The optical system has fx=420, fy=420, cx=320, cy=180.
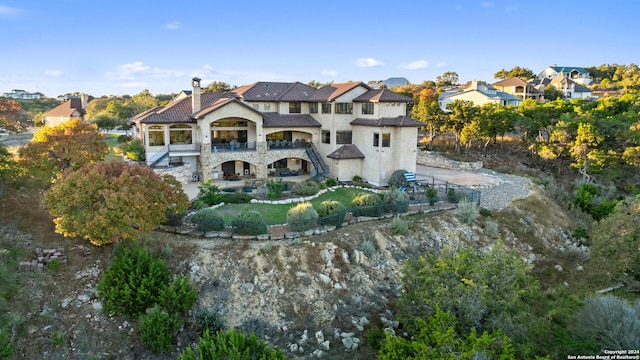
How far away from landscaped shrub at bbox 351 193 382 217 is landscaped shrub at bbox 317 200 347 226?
48.9 inches

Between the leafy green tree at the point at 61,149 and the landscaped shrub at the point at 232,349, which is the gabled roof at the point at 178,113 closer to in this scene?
the leafy green tree at the point at 61,149

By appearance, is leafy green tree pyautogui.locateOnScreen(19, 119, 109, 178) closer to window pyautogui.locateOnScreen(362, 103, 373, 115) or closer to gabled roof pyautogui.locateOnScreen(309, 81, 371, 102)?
gabled roof pyautogui.locateOnScreen(309, 81, 371, 102)

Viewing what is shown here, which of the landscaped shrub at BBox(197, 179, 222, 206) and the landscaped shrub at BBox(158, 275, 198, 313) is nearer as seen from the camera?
the landscaped shrub at BBox(158, 275, 198, 313)

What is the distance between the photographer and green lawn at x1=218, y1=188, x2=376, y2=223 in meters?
24.4

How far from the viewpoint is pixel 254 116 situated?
35156 mm

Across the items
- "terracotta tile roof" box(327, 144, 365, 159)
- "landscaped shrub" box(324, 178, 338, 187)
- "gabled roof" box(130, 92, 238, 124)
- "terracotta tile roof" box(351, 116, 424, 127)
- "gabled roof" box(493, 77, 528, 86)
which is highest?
"gabled roof" box(493, 77, 528, 86)

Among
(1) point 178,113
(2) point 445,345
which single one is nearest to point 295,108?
(1) point 178,113

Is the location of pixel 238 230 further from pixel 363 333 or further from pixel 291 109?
pixel 291 109

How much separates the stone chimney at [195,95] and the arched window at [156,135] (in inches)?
126

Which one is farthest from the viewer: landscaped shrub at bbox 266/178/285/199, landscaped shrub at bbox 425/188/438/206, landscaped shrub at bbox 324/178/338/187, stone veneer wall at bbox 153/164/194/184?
landscaped shrub at bbox 324/178/338/187

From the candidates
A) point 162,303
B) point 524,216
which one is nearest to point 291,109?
point 524,216

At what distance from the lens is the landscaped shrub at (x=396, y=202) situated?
26.3 metres

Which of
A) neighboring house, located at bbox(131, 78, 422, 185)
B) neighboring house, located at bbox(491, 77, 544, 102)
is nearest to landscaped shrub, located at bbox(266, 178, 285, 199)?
neighboring house, located at bbox(131, 78, 422, 185)

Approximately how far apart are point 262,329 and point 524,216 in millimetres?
20874
